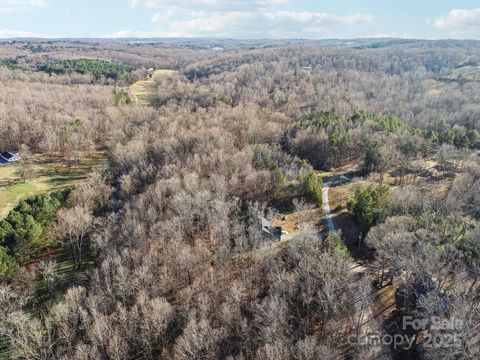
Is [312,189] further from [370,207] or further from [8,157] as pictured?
[8,157]

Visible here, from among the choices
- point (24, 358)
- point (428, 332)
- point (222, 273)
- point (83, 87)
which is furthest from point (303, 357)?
point (83, 87)

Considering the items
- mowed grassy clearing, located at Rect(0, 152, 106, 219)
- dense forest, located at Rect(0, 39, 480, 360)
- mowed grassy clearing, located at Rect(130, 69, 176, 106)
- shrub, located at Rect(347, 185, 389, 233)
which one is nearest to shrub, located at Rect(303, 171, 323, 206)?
dense forest, located at Rect(0, 39, 480, 360)

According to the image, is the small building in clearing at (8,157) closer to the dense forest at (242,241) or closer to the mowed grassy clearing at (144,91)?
the dense forest at (242,241)

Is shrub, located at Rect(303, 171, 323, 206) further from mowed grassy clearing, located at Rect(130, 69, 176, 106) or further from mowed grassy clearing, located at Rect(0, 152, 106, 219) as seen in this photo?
mowed grassy clearing, located at Rect(130, 69, 176, 106)

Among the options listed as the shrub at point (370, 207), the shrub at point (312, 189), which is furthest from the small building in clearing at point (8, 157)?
the shrub at point (370, 207)

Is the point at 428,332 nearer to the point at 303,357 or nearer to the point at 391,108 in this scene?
the point at 303,357
